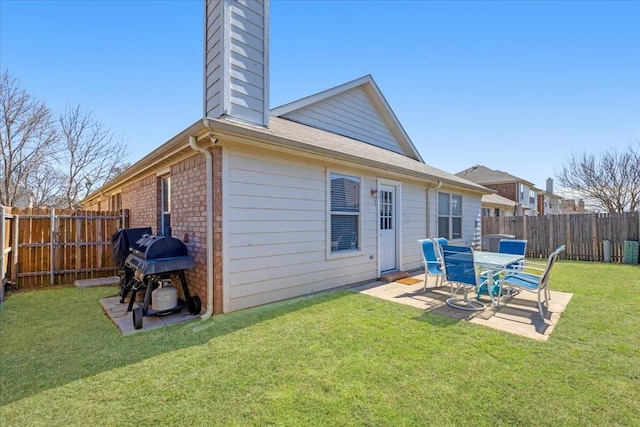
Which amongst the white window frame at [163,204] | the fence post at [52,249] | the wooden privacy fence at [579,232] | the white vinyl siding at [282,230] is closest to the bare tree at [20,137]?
the fence post at [52,249]

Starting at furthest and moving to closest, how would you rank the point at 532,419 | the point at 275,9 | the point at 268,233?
the point at 275,9 < the point at 268,233 < the point at 532,419

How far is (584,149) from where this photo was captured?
1816 centimetres

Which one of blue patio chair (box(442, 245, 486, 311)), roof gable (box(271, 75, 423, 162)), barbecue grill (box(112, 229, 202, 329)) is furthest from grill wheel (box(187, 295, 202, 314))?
roof gable (box(271, 75, 423, 162))

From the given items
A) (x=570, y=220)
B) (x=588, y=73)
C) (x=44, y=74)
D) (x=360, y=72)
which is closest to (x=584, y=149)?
(x=570, y=220)

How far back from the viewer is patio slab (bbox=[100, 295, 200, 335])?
4.04m

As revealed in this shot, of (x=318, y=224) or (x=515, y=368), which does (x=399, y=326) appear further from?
(x=318, y=224)

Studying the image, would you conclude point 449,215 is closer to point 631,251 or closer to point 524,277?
point 524,277

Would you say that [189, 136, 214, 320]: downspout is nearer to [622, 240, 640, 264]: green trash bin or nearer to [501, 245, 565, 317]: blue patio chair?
[501, 245, 565, 317]: blue patio chair

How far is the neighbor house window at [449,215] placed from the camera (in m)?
9.71

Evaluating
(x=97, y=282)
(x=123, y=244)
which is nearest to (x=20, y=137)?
(x=97, y=282)

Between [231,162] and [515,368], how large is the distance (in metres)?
4.32

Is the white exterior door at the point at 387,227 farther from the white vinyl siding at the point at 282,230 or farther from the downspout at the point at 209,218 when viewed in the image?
the downspout at the point at 209,218

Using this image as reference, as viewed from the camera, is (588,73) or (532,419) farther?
(588,73)

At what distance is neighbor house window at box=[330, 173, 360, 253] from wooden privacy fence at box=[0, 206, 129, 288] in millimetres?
6626
